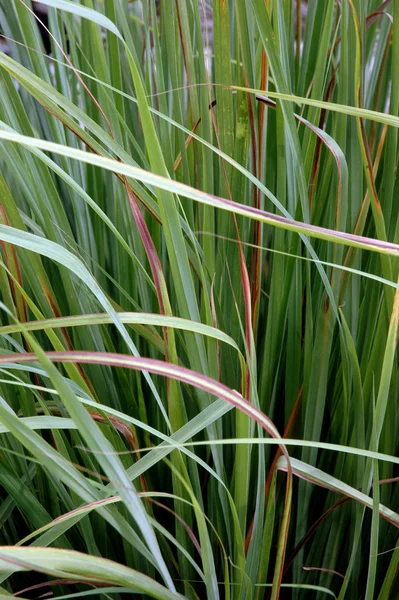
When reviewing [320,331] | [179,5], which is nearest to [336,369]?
[320,331]

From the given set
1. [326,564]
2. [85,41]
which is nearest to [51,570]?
[326,564]

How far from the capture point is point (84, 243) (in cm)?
57

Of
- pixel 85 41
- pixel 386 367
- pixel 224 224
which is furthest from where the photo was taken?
pixel 85 41

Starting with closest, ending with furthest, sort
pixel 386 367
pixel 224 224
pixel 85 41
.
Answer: pixel 386 367 → pixel 224 224 → pixel 85 41

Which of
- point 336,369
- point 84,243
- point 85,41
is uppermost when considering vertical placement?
point 85,41

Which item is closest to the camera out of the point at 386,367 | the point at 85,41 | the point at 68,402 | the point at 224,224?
the point at 68,402

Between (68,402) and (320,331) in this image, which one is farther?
(320,331)

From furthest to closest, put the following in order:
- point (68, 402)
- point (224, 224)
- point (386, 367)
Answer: point (224, 224) < point (386, 367) < point (68, 402)

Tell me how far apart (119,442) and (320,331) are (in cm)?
17

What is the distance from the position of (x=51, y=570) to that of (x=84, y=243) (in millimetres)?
352

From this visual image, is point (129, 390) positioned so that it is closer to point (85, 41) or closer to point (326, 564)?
point (326, 564)

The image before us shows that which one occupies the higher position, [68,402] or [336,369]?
[68,402]

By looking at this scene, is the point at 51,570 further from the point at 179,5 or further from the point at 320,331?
the point at 179,5

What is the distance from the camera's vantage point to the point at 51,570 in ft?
0.88
